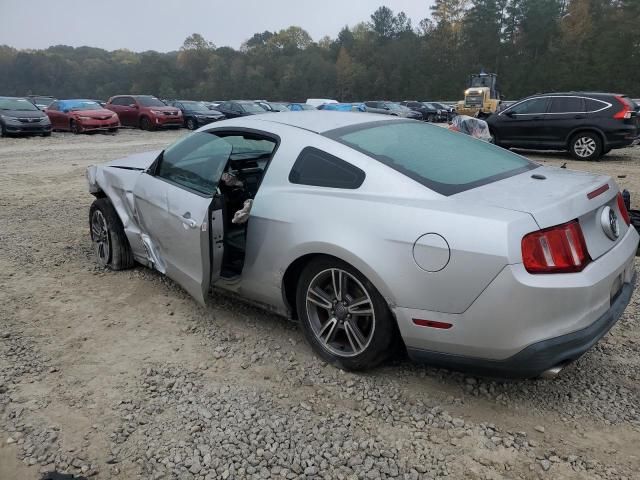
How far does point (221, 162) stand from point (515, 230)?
6.71ft

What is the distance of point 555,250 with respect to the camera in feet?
7.63

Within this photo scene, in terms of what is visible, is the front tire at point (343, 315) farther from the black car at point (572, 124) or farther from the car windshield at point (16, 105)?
the car windshield at point (16, 105)

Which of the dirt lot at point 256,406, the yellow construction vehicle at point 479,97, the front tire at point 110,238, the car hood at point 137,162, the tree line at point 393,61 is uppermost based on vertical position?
the tree line at point 393,61

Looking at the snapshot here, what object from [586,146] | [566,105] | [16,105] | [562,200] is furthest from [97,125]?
[562,200]

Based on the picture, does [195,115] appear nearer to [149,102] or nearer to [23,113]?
[149,102]

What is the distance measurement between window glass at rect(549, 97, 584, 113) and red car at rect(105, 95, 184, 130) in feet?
50.6

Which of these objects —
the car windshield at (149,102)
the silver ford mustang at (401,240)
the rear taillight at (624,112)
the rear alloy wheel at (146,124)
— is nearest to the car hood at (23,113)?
the rear alloy wheel at (146,124)

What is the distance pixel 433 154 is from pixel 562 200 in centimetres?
84

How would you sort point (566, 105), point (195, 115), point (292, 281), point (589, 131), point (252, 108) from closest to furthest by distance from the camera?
1. point (292, 281)
2. point (589, 131)
3. point (566, 105)
4. point (195, 115)
5. point (252, 108)

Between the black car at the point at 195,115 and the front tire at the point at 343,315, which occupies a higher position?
the black car at the point at 195,115

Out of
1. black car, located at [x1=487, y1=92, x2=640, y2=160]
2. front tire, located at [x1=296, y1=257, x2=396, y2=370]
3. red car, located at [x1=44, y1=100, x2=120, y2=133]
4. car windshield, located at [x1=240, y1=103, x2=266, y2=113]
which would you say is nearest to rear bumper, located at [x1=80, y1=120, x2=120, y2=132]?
red car, located at [x1=44, y1=100, x2=120, y2=133]

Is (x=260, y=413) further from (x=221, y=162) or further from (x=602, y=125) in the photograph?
(x=602, y=125)

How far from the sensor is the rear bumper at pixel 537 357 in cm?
233

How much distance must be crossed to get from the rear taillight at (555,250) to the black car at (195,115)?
21832 millimetres
